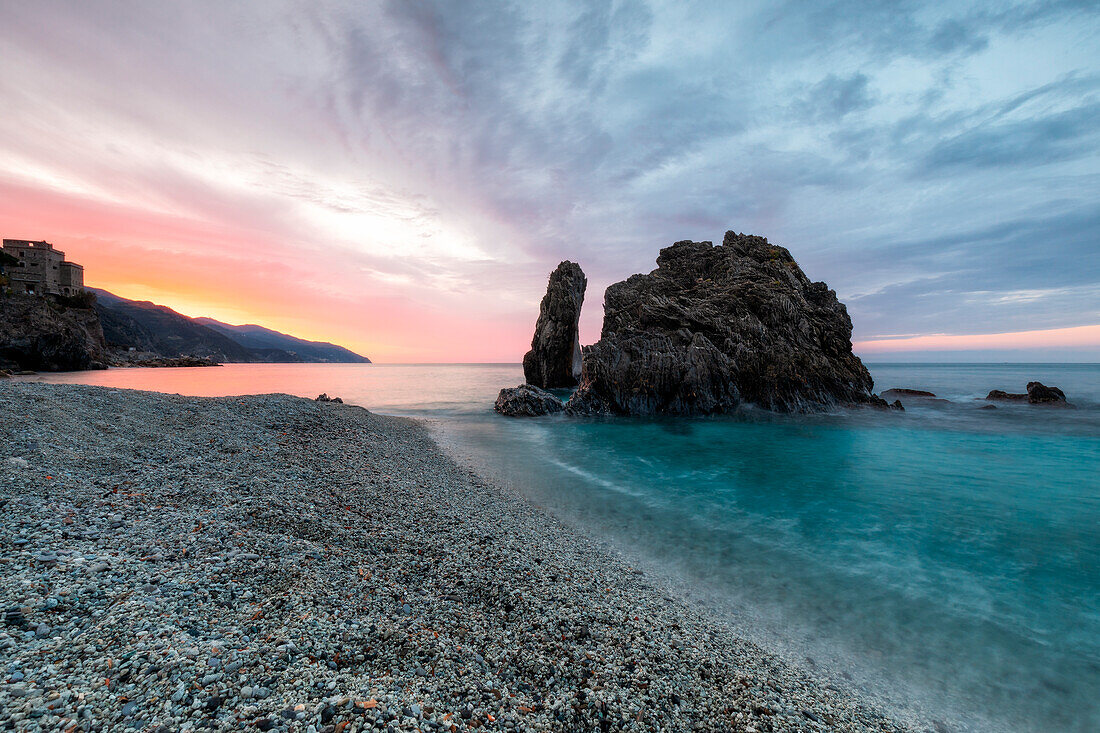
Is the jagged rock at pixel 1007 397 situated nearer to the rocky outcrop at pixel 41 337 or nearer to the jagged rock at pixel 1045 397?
the jagged rock at pixel 1045 397

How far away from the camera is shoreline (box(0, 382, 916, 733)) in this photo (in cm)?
352

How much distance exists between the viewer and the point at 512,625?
567 centimetres

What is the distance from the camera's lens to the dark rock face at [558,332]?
56219 millimetres

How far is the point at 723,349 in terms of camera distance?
1329 inches

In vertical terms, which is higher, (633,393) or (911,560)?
(633,393)

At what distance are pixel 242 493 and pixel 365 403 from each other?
3362 cm

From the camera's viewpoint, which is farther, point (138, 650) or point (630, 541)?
point (630, 541)

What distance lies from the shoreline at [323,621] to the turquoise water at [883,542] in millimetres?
1567

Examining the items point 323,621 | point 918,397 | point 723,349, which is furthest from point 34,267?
point 918,397

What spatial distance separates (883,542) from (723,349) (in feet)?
80.9

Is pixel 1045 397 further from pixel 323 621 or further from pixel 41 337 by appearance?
pixel 41 337

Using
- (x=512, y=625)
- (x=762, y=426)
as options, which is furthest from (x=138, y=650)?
(x=762, y=426)

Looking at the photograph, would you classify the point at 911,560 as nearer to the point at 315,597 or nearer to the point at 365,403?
the point at 315,597

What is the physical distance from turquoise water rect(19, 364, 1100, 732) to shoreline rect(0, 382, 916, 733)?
157 cm
